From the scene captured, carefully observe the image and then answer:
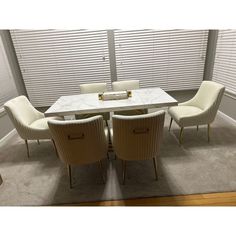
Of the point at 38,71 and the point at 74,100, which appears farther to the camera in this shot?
the point at 38,71

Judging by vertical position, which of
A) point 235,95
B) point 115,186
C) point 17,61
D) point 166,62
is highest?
point 17,61

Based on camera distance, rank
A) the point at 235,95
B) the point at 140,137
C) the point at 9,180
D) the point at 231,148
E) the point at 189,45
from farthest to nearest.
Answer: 1. the point at 189,45
2. the point at 235,95
3. the point at 231,148
4. the point at 9,180
5. the point at 140,137

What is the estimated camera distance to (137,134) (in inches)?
56.6

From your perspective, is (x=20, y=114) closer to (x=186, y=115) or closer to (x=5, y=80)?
(x=5, y=80)

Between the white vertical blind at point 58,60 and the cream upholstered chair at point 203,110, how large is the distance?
1.68 m

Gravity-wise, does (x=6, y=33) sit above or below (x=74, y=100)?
above

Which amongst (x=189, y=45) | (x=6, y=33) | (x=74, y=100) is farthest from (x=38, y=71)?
(x=189, y=45)

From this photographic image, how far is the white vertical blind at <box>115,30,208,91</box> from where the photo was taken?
3137mm

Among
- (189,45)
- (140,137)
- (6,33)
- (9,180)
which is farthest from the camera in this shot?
(189,45)

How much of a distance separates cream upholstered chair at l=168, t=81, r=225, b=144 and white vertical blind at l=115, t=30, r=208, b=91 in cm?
107

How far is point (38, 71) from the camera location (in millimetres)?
3285

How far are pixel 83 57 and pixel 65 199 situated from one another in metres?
2.53

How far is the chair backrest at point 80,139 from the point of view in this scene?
1.36 m

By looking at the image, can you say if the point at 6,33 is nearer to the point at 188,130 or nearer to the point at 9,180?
the point at 9,180
